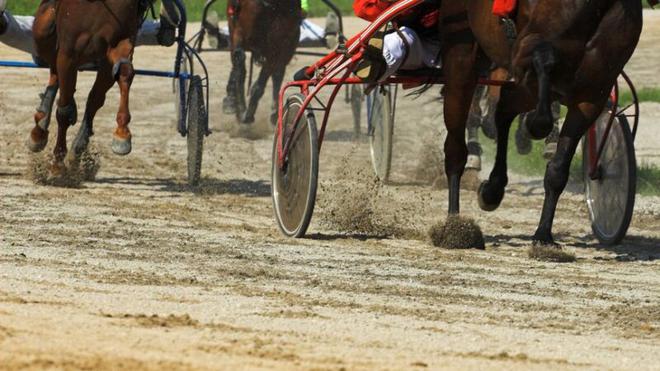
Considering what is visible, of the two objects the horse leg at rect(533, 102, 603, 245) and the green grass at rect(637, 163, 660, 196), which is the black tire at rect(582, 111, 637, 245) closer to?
the horse leg at rect(533, 102, 603, 245)

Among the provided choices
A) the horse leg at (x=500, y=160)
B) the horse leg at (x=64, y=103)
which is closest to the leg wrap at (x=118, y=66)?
the horse leg at (x=64, y=103)

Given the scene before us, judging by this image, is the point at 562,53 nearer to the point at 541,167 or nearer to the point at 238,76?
the point at 541,167

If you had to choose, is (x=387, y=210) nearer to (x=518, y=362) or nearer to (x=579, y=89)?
(x=579, y=89)

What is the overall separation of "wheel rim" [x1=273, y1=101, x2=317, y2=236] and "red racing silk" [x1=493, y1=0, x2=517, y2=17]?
1.28 meters

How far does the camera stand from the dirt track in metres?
5.53

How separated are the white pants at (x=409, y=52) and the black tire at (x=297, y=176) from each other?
0.53 m

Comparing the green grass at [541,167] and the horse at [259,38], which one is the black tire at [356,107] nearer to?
the horse at [259,38]

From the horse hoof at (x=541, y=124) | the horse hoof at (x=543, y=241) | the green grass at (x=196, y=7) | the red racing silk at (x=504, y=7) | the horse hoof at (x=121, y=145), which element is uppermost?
the green grass at (x=196, y=7)

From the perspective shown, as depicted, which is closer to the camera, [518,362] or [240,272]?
[518,362]

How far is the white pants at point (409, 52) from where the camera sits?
8.91m

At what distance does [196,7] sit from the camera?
97.9 ft

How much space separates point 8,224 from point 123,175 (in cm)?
381

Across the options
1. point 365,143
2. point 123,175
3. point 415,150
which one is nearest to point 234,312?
point 123,175

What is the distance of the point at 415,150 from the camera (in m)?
15.5
